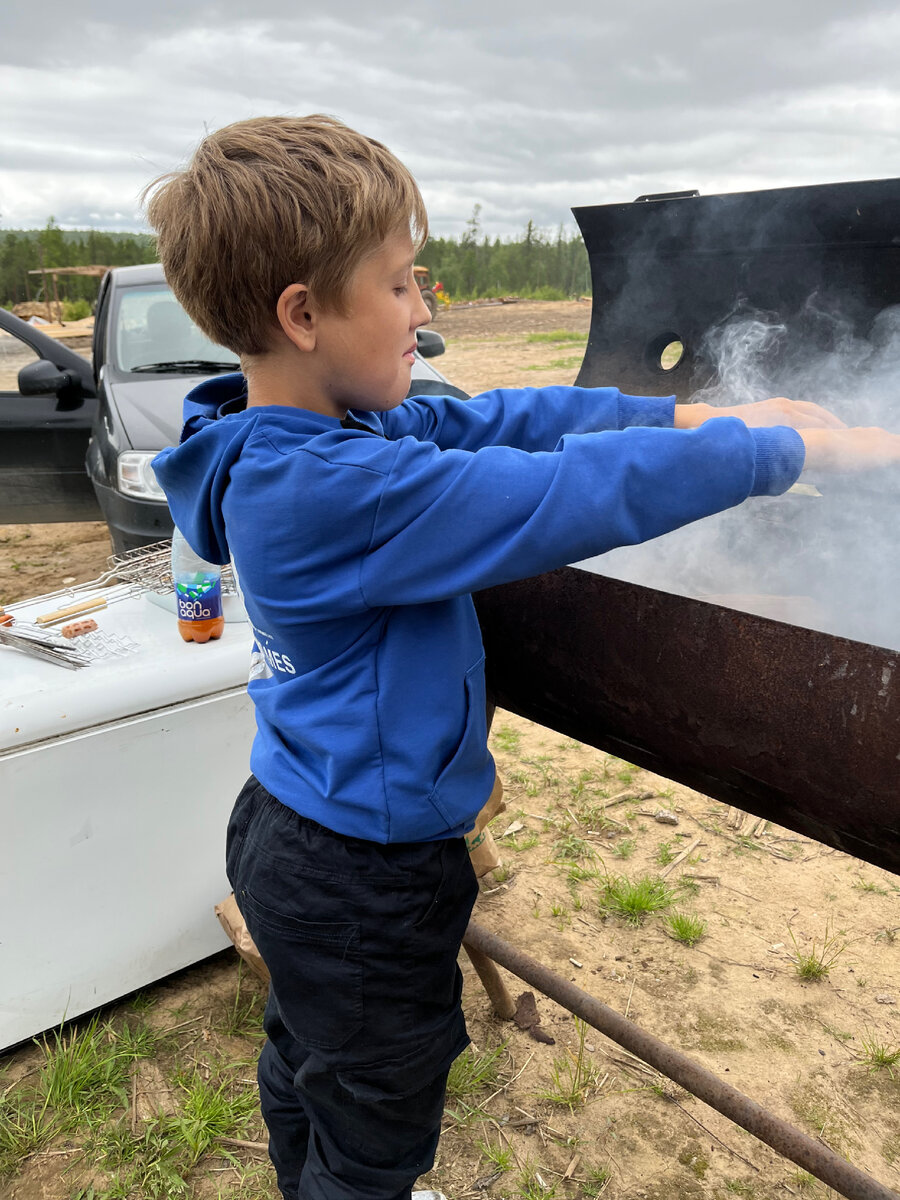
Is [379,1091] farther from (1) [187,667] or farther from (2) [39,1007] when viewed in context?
(2) [39,1007]

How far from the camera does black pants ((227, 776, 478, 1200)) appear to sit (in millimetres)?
1132

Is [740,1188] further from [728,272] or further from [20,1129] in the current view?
[728,272]

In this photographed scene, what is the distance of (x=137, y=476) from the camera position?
3.72 m

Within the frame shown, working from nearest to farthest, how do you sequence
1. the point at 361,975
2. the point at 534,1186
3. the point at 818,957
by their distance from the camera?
the point at 361,975 < the point at 534,1186 < the point at 818,957

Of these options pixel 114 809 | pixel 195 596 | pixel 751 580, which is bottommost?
pixel 114 809

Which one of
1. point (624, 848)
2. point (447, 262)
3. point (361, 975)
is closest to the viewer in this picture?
point (361, 975)

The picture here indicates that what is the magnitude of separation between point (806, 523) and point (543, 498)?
892 millimetres

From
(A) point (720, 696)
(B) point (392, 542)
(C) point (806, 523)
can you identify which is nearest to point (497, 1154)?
(A) point (720, 696)

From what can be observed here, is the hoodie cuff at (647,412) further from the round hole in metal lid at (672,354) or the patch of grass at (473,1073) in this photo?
the patch of grass at (473,1073)

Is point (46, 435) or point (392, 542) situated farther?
point (46, 435)

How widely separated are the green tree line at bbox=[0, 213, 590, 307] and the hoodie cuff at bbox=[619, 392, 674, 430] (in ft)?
67.0

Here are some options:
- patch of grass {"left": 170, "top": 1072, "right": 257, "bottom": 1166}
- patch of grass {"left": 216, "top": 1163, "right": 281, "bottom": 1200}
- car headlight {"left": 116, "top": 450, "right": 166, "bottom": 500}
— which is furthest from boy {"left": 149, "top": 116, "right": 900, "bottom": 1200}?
car headlight {"left": 116, "top": 450, "right": 166, "bottom": 500}

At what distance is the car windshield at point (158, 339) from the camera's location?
14.0 ft

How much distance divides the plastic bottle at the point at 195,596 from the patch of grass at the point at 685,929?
1.47 meters
